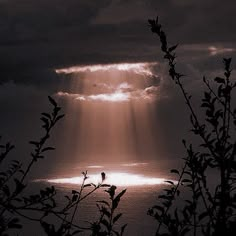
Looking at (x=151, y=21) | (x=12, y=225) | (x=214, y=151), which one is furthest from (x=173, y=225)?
(x=151, y=21)

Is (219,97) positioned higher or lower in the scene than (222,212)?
higher

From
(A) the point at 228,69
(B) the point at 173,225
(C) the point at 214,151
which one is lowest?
(B) the point at 173,225

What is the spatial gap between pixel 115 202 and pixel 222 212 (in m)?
2.03

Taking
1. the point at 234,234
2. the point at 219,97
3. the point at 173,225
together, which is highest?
the point at 219,97

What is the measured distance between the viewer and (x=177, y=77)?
225 inches

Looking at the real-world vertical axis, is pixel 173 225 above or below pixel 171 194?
below

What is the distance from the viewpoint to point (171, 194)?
7.74 m

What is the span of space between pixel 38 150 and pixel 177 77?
1901 millimetres

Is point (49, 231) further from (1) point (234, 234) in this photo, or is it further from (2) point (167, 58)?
(2) point (167, 58)

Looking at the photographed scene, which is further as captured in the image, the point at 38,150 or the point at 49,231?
the point at 38,150

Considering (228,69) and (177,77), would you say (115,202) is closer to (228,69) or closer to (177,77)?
(177,77)

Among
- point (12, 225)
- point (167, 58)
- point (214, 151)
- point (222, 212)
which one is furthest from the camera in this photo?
point (167, 58)

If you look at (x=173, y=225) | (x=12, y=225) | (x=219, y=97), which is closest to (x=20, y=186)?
(x=12, y=225)

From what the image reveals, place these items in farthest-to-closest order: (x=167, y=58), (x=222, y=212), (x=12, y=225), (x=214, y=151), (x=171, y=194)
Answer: (x=171, y=194) < (x=167, y=58) < (x=214, y=151) < (x=12, y=225) < (x=222, y=212)
